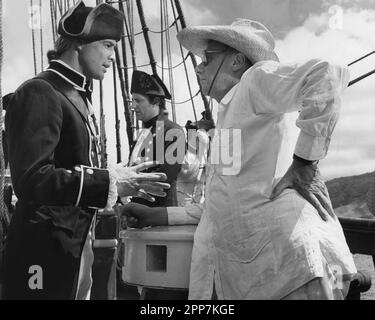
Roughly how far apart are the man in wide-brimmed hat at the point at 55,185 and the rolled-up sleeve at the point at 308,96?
1.62 ft

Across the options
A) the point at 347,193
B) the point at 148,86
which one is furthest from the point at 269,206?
the point at 347,193

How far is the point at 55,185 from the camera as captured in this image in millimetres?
1580

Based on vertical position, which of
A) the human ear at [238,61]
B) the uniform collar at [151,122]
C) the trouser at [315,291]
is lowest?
the trouser at [315,291]

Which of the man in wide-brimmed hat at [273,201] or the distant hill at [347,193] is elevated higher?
the man in wide-brimmed hat at [273,201]

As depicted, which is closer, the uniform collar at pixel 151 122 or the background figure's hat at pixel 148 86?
the uniform collar at pixel 151 122

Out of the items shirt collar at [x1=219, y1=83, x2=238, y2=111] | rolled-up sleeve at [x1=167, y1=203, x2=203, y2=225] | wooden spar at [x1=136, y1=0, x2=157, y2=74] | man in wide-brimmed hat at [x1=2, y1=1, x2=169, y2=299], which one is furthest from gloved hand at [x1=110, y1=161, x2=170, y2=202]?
wooden spar at [x1=136, y1=0, x2=157, y2=74]

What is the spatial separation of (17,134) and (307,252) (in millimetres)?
963

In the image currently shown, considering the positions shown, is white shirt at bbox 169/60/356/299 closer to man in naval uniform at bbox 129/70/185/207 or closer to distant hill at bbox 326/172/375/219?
man in naval uniform at bbox 129/70/185/207

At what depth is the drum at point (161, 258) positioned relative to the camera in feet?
5.40

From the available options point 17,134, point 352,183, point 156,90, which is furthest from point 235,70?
point 352,183

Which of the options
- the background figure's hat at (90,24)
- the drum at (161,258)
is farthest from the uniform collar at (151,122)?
the drum at (161,258)

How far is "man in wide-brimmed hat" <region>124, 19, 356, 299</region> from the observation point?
150 centimetres

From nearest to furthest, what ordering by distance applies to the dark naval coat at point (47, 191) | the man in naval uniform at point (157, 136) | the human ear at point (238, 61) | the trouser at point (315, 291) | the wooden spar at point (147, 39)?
the trouser at point (315, 291), the dark naval coat at point (47, 191), the human ear at point (238, 61), the man in naval uniform at point (157, 136), the wooden spar at point (147, 39)

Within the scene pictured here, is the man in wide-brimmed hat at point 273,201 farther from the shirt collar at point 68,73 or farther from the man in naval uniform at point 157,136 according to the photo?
the man in naval uniform at point 157,136
